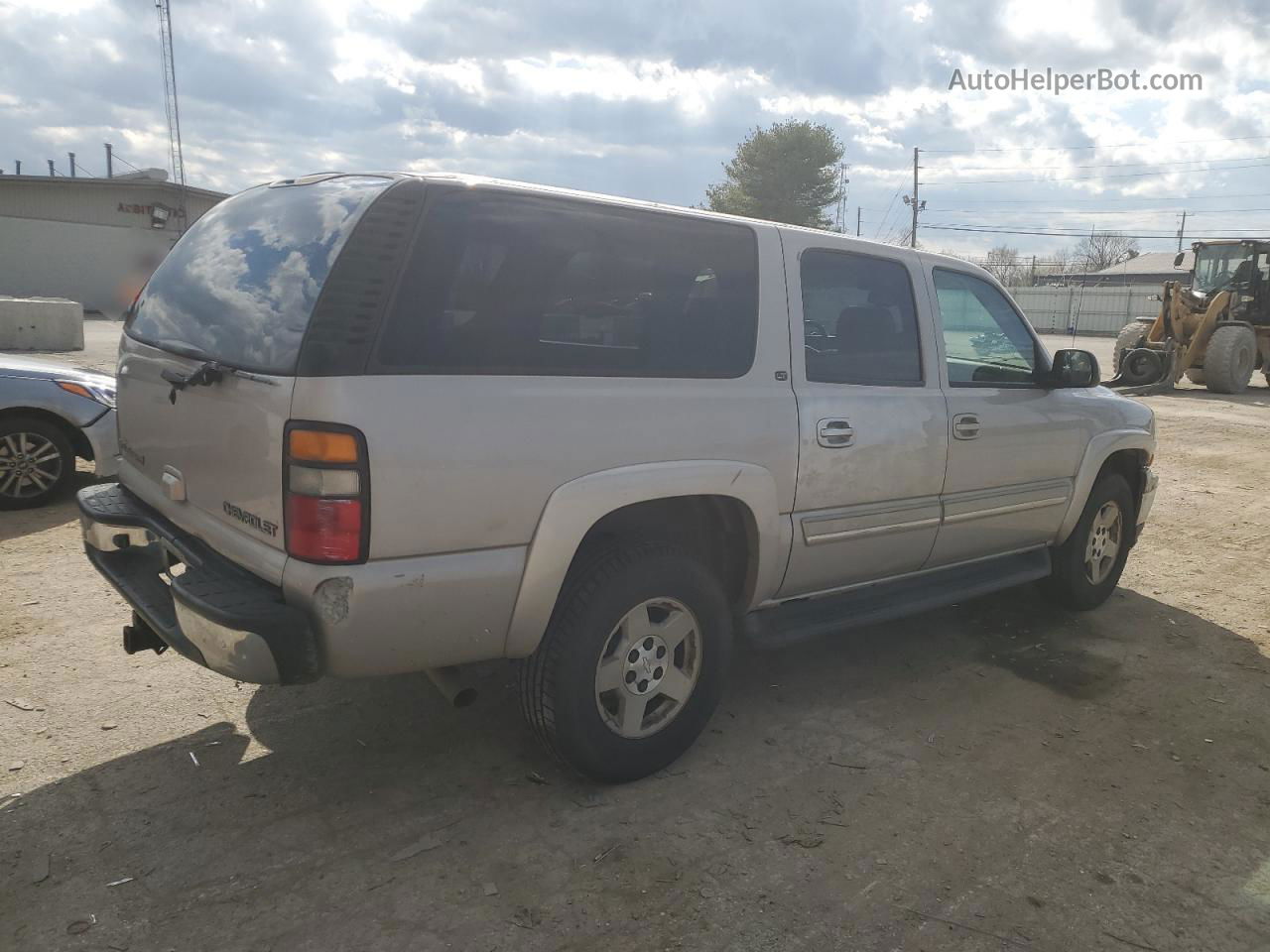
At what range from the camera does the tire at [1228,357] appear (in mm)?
16531

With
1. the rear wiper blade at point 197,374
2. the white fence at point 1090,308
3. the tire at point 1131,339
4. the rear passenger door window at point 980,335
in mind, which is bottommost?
the rear wiper blade at point 197,374

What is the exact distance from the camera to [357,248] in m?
2.56

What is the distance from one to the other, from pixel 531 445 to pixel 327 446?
564mm

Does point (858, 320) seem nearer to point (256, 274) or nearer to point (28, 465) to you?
point (256, 274)

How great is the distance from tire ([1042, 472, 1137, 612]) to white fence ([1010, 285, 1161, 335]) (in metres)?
42.0

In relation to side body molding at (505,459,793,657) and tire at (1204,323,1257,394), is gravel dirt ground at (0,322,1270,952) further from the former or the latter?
tire at (1204,323,1257,394)

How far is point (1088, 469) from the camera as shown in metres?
4.82

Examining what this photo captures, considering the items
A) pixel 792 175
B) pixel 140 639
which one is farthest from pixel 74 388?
pixel 792 175

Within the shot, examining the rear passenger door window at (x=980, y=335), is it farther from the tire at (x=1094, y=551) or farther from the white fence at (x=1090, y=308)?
the white fence at (x=1090, y=308)

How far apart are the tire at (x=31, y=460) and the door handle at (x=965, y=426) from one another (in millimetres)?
5547

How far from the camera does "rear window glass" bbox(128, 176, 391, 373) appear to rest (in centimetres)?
259

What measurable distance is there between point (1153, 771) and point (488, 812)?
95.0 inches

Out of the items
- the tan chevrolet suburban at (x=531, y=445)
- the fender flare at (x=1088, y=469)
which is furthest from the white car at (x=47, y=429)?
the fender flare at (x=1088, y=469)

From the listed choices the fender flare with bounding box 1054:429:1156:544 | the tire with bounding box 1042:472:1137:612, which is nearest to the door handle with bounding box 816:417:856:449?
the fender flare with bounding box 1054:429:1156:544
